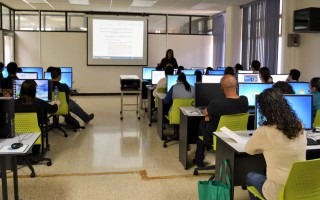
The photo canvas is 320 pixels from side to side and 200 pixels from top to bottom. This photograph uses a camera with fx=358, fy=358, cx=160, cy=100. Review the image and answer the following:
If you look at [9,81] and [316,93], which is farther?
[9,81]

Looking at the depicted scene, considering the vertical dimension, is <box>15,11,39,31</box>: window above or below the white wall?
above

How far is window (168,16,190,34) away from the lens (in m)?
12.5

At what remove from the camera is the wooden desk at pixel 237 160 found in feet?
10.2

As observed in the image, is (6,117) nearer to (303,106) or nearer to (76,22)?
(303,106)

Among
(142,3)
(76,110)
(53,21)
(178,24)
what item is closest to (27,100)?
(76,110)

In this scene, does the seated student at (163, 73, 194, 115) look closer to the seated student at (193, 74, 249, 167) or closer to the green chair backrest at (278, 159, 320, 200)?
the seated student at (193, 74, 249, 167)

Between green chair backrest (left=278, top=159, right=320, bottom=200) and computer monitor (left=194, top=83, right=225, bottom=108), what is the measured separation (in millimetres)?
2763

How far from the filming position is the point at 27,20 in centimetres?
1178

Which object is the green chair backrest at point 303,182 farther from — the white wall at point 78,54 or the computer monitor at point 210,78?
the white wall at point 78,54

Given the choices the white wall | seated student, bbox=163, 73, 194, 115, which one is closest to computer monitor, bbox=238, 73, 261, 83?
seated student, bbox=163, 73, 194, 115

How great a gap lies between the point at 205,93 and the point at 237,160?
1.86 meters

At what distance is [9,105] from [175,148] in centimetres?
315

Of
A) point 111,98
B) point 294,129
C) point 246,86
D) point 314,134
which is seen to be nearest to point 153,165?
point 246,86

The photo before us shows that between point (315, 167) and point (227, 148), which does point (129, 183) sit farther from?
point (315, 167)
